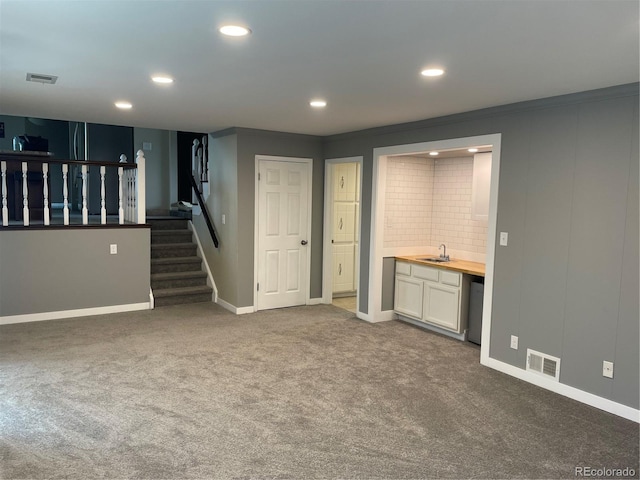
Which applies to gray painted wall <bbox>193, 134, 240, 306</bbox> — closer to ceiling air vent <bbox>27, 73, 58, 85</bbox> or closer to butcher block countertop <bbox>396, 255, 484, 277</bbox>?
butcher block countertop <bbox>396, 255, 484, 277</bbox>

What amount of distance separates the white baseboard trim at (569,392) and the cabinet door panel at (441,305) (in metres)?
0.79

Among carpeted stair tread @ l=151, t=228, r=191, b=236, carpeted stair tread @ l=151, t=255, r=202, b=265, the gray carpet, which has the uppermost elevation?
carpeted stair tread @ l=151, t=228, r=191, b=236

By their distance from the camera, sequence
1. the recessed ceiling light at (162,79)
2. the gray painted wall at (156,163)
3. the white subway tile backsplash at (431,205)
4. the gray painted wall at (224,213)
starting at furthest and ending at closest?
1. the gray painted wall at (156,163)
2. the gray painted wall at (224,213)
3. the white subway tile backsplash at (431,205)
4. the recessed ceiling light at (162,79)

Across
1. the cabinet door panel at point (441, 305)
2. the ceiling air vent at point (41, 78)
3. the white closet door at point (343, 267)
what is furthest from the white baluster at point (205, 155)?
the cabinet door panel at point (441, 305)

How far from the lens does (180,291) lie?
6430 mm

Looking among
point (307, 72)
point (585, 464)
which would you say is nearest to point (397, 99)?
point (307, 72)

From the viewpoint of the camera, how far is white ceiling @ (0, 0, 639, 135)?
2.11m

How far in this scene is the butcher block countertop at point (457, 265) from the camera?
4855 millimetres

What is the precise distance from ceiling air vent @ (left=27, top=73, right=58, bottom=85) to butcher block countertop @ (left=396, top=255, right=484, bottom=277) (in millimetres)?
4001

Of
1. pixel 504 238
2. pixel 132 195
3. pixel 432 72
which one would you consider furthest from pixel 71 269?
pixel 504 238

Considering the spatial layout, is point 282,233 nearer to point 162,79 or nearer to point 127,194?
point 127,194

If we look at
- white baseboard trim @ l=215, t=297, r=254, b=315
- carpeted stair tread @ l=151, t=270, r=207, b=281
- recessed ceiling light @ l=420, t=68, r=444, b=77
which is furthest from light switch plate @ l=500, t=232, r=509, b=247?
carpeted stair tread @ l=151, t=270, r=207, b=281

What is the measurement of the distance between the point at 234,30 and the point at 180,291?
15.3 feet

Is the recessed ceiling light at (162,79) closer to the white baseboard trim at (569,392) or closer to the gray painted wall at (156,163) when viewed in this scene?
the white baseboard trim at (569,392)
